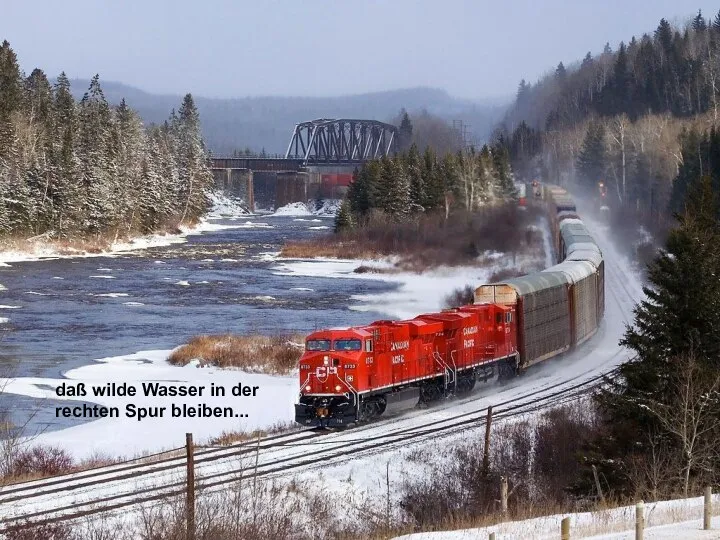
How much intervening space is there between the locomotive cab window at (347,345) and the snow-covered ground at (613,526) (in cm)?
1176

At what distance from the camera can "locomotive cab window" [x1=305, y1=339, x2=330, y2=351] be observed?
3203cm

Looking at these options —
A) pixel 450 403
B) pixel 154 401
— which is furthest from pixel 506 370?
pixel 154 401

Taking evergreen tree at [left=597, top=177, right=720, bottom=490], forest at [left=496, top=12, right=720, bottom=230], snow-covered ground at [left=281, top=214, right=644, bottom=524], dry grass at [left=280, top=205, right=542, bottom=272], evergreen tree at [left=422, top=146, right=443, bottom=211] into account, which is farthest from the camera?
evergreen tree at [left=422, top=146, right=443, bottom=211]

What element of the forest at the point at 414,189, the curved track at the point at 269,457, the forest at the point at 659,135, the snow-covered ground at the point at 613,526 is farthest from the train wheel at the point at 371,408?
the forest at the point at 414,189

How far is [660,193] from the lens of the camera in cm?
12938

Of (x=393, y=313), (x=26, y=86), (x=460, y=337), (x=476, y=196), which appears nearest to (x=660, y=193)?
(x=476, y=196)

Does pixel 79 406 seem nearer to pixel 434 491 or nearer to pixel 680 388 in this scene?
pixel 434 491

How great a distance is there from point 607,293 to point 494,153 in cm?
8335

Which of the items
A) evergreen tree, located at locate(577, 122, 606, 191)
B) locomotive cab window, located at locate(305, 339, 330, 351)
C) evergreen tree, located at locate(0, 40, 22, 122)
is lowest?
locomotive cab window, located at locate(305, 339, 330, 351)

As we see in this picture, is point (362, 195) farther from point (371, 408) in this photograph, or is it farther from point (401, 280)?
point (371, 408)

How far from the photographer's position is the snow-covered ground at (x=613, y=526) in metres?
16.6

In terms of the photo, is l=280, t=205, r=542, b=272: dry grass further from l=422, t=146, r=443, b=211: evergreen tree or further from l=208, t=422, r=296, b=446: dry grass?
l=208, t=422, r=296, b=446: dry grass

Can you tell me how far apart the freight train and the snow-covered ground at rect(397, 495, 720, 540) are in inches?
460

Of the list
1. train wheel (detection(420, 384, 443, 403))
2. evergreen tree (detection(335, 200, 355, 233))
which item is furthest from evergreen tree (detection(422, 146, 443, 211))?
train wheel (detection(420, 384, 443, 403))
